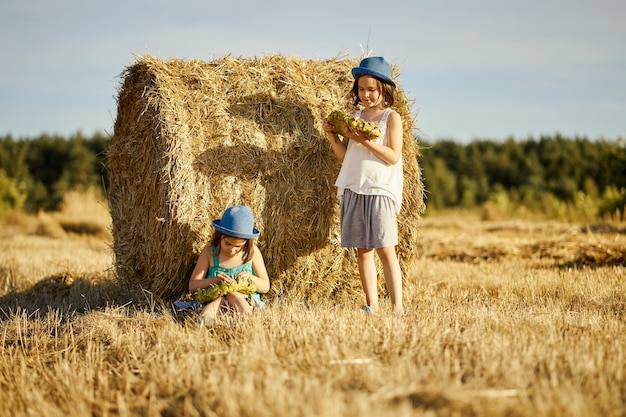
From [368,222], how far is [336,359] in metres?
2.03

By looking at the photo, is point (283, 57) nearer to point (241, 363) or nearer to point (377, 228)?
point (377, 228)

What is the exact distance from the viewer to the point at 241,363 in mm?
3486

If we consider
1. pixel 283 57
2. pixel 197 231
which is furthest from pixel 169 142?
pixel 283 57

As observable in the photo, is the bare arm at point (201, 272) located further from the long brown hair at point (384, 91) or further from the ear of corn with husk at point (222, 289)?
the long brown hair at point (384, 91)

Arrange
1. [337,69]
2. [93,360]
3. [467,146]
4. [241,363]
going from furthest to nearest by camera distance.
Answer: [467,146] < [337,69] < [93,360] < [241,363]

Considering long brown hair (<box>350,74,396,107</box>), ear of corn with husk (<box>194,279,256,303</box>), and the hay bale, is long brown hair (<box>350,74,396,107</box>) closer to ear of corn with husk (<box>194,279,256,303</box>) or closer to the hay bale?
the hay bale

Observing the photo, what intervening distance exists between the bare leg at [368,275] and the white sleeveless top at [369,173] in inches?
18.7

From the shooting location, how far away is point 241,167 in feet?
19.0

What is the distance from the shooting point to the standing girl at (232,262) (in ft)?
17.1

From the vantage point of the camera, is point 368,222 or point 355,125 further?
point 368,222

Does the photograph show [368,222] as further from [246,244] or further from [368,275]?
[246,244]

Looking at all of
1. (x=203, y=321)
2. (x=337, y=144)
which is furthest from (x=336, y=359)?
(x=337, y=144)

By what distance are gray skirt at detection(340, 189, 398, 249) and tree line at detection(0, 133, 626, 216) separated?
2349cm

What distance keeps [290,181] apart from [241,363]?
262cm
